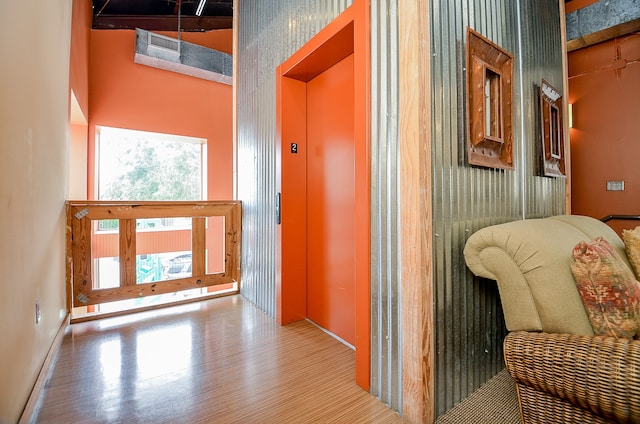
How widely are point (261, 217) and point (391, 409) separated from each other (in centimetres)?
197

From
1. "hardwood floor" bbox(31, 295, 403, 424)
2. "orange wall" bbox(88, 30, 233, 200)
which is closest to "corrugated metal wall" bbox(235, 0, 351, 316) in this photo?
"hardwood floor" bbox(31, 295, 403, 424)

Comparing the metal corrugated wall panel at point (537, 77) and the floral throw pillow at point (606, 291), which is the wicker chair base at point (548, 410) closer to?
the floral throw pillow at point (606, 291)

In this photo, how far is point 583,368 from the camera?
1038 millimetres

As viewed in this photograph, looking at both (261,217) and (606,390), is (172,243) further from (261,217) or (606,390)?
(606,390)

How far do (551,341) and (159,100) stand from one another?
19.6 feet

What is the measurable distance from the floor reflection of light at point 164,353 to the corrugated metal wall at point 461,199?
1.54 meters

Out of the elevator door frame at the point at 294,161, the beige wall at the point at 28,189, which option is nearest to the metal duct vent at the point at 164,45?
the beige wall at the point at 28,189

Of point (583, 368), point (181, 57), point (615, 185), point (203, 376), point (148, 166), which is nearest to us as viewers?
point (583, 368)

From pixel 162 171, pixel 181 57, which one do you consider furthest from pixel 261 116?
pixel 162 171

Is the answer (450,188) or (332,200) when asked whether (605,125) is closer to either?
(450,188)

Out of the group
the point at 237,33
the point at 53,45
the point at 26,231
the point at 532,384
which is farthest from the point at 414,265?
the point at 237,33

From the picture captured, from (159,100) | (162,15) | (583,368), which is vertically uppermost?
(162,15)

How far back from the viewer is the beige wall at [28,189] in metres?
1.22

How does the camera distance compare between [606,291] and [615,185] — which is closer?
[606,291]
